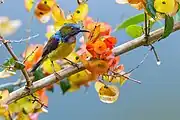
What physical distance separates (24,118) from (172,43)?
0.84 meters

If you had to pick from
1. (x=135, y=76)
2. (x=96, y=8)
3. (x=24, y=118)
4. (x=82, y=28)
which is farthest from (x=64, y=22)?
(x=135, y=76)

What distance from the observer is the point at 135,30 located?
0.48 m

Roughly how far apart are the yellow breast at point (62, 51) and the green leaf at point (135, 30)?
0.10m

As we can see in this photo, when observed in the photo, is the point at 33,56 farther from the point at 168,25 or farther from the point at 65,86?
the point at 168,25

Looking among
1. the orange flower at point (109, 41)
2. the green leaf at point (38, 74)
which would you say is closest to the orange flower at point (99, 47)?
the orange flower at point (109, 41)

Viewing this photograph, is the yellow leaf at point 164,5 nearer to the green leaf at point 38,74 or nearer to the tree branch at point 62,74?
the tree branch at point 62,74

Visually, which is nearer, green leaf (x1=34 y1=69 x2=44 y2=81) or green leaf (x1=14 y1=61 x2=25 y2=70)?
green leaf (x1=14 y1=61 x2=25 y2=70)

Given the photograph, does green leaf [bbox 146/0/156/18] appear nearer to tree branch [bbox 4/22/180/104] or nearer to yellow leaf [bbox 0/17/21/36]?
tree branch [bbox 4/22/180/104]

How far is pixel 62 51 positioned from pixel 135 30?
0.11 m

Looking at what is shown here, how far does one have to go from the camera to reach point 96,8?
1064 mm

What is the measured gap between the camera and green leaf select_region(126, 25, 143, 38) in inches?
18.7

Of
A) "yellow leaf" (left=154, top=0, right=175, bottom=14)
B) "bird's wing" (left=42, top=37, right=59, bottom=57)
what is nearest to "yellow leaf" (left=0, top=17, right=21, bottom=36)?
"bird's wing" (left=42, top=37, right=59, bottom=57)

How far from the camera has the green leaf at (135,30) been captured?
0.48m

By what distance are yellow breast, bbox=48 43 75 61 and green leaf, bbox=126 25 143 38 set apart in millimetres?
96
